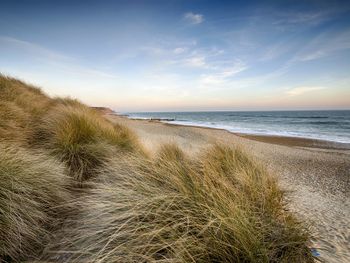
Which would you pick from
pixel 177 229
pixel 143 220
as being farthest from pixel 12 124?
pixel 177 229

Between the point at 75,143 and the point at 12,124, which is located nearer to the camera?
the point at 12,124

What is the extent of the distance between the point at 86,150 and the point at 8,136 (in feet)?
3.87

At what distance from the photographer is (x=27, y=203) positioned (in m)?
2.01

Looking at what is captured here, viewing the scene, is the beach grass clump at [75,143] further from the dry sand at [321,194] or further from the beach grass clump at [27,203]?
the dry sand at [321,194]

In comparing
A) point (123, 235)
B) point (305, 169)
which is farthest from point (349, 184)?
point (123, 235)

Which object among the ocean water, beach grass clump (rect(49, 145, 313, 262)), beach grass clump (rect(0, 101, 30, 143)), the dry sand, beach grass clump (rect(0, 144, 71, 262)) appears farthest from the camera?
the ocean water

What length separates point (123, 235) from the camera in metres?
1.62

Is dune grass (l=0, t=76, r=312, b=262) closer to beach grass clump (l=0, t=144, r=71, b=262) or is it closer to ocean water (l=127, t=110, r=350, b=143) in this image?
beach grass clump (l=0, t=144, r=71, b=262)

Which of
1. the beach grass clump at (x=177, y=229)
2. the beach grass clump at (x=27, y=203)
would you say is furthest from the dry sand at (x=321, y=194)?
the beach grass clump at (x=27, y=203)

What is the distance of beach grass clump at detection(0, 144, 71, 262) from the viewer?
171cm

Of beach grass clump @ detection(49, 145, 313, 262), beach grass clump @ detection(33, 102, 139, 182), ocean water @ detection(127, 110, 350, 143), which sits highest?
beach grass clump @ detection(33, 102, 139, 182)

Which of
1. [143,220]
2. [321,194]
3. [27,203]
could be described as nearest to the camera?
[143,220]

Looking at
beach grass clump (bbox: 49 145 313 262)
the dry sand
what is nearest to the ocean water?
the dry sand

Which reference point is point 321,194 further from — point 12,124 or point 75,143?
point 12,124
